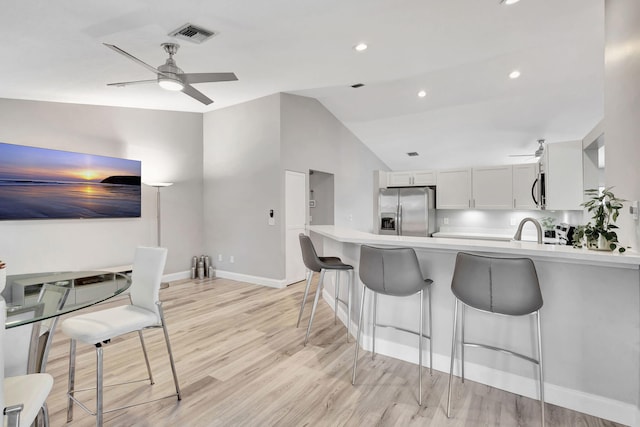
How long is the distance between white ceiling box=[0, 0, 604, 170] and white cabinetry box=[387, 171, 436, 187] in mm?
898

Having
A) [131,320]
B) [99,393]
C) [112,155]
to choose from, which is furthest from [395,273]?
[112,155]

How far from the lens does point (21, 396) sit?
3.61 feet

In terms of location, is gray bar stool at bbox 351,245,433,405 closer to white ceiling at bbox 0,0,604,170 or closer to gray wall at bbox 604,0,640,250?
gray wall at bbox 604,0,640,250

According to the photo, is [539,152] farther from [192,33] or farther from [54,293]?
[54,293]

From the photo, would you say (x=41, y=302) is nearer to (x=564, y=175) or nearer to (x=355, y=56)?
(x=355, y=56)

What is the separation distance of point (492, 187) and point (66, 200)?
6.50 metres

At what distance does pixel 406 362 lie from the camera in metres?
2.46

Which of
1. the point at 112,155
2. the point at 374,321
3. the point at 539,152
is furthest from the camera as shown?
the point at 539,152

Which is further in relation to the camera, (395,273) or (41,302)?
(395,273)

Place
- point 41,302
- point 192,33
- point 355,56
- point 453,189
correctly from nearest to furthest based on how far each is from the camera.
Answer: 1. point 41,302
2. point 192,33
3. point 355,56
4. point 453,189

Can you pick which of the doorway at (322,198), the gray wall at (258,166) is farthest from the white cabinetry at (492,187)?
the doorway at (322,198)

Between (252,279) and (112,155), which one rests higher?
(112,155)

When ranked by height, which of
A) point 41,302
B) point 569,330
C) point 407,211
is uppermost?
point 407,211

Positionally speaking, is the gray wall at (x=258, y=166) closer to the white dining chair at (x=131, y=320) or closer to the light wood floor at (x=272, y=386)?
the light wood floor at (x=272, y=386)
